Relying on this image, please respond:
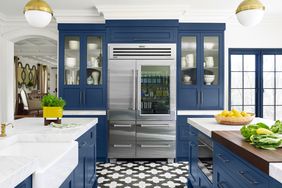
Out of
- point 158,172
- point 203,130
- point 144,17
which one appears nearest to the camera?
point 203,130

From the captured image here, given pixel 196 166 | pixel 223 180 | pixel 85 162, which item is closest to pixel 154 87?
pixel 196 166

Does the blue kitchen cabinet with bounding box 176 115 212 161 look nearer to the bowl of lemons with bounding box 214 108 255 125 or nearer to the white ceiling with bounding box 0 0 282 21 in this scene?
the white ceiling with bounding box 0 0 282 21

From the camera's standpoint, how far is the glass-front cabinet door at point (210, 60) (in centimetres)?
497

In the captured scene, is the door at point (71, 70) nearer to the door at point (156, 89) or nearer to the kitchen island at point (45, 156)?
the door at point (156, 89)

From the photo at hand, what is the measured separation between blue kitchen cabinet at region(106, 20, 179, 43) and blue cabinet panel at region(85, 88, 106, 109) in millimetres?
942

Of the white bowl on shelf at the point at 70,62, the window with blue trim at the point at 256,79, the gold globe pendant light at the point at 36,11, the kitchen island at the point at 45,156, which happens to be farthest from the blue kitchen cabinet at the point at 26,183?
the window with blue trim at the point at 256,79

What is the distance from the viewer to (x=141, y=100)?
480cm

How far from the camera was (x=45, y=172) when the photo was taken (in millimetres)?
1378

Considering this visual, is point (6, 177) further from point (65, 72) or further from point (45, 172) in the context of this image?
point (65, 72)

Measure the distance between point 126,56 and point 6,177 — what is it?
3.92m

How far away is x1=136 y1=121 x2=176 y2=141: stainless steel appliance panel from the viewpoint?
189 inches

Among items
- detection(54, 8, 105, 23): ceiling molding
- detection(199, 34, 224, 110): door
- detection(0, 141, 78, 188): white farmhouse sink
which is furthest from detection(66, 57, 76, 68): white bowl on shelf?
detection(0, 141, 78, 188): white farmhouse sink

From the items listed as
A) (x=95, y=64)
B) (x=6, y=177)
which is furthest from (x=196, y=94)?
(x=6, y=177)

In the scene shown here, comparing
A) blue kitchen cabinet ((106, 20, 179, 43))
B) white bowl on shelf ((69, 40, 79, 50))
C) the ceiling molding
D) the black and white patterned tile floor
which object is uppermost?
the ceiling molding
